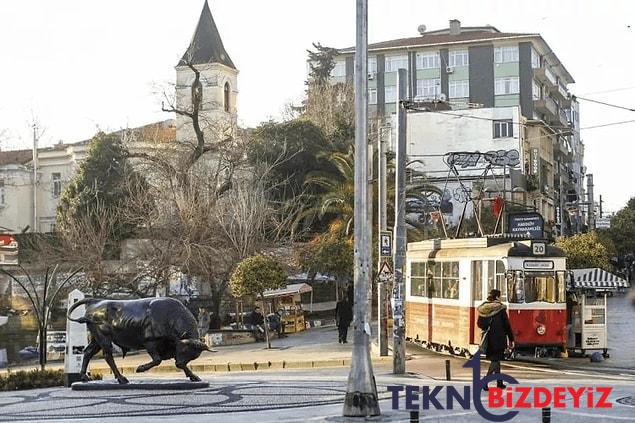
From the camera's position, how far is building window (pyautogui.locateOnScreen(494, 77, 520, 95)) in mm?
80312

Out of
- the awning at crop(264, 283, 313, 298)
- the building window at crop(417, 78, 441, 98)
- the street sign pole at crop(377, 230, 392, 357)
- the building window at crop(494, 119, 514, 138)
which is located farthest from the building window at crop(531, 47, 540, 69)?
the street sign pole at crop(377, 230, 392, 357)

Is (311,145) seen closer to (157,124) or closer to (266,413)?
(157,124)

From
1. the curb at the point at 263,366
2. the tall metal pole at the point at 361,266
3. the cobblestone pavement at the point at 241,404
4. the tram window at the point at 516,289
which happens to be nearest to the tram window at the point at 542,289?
the tram window at the point at 516,289

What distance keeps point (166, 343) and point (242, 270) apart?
47.1 feet

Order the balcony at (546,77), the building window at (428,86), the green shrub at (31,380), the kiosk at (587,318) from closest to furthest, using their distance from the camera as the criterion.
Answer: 1. the green shrub at (31,380)
2. the kiosk at (587,318)
3. the balcony at (546,77)
4. the building window at (428,86)

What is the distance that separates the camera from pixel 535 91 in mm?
81562

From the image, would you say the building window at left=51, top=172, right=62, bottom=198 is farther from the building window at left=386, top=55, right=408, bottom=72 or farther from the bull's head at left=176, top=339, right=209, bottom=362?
the bull's head at left=176, top=339, right=209, bottom=362

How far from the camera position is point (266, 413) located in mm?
14945

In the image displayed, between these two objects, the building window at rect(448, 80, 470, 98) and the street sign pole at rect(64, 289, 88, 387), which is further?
the building window at rect(448, 80, 470, 98)

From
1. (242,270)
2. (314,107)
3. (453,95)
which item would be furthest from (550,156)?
(242,270)

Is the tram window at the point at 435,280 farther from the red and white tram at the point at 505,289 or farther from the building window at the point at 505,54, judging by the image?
the building window at the point at 505,54

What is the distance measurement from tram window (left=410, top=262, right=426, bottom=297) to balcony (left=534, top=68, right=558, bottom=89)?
184 ft

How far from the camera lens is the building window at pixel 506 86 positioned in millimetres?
80312

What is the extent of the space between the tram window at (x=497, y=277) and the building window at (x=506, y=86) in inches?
2343
